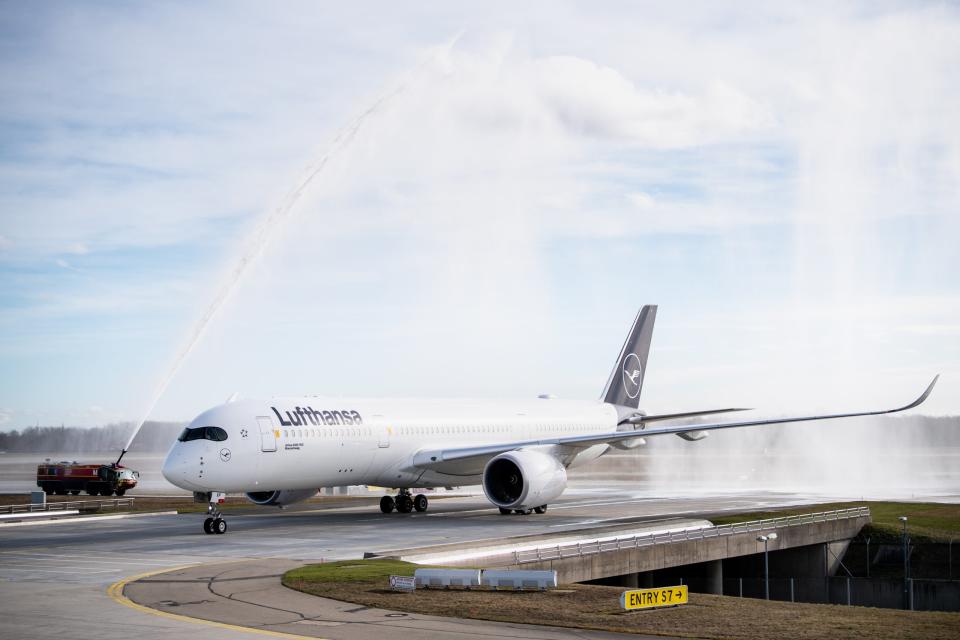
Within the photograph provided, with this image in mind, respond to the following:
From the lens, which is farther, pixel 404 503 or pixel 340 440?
pixel 404 503

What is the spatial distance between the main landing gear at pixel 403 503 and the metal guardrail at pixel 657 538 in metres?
14.3

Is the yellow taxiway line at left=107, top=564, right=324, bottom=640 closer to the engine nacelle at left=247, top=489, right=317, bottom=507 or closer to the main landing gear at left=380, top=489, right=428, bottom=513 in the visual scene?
the engine nacelle at left=247, top=489, right=317, bottom=507

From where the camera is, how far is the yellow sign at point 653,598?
18.3 m

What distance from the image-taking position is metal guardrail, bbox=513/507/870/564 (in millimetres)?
26078

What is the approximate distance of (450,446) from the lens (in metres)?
44.0

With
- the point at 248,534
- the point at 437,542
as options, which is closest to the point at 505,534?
the point at 437,542

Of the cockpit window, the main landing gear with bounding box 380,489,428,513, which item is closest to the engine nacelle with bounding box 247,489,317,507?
the main landing gear with bounding box 380,489,428,513

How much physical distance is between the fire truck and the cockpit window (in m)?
29.4

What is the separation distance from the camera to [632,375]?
5803cm

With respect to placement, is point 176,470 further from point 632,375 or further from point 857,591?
point 632,375

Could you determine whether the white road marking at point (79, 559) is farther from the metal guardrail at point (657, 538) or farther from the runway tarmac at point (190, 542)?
the metal guardrail at point (657, 538)

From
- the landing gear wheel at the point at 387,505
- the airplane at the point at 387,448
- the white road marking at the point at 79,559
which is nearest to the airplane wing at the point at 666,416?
the airplane at the point at 387,448

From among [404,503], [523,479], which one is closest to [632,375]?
[404,503]

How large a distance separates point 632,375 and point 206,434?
29218 mm
